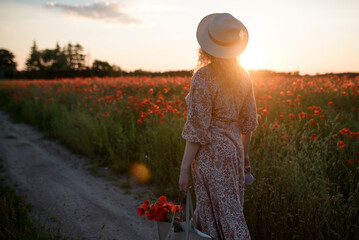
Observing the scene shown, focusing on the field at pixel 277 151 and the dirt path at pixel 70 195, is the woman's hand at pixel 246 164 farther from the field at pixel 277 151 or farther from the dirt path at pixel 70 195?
the dirt path at pixel 70 195

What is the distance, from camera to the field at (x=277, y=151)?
2266mm

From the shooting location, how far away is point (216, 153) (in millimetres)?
1624

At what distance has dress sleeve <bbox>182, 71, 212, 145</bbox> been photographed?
5.11 feet

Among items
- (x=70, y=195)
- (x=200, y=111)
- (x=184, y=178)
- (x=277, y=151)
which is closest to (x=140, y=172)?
(x=70, y=195)

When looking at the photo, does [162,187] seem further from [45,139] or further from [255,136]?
[45,139]

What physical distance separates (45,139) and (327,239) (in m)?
6.80

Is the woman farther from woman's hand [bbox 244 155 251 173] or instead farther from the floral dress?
woman's hand [bbox 244 155 251 173]

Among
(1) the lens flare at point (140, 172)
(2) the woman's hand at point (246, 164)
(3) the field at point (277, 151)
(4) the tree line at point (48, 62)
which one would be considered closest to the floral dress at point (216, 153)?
(2) the woman's hand at point (246, 164)

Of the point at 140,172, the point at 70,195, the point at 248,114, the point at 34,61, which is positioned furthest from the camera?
the point at 34,61

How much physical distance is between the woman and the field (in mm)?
847

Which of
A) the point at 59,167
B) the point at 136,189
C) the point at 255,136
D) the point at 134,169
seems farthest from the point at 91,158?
the point at 255,136

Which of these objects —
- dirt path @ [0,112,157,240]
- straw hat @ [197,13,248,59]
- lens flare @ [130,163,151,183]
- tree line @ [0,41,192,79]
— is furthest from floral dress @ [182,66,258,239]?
tree line @ [0,41,192,79]

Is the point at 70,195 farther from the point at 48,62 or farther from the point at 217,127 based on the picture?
the point at 48,62

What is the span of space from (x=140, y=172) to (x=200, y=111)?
301 cm
